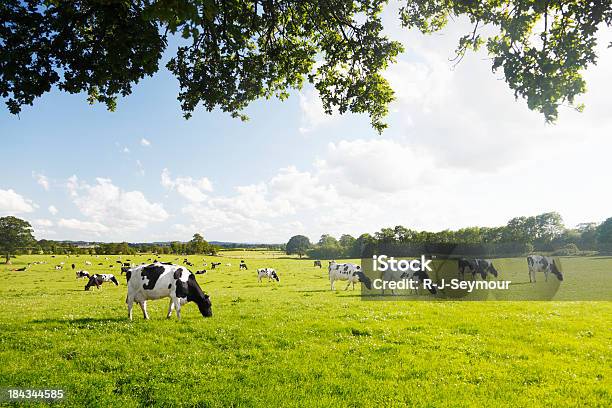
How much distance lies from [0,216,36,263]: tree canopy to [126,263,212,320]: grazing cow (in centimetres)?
9797

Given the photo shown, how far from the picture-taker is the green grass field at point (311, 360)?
26.8ft

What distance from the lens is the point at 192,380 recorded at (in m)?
8.84

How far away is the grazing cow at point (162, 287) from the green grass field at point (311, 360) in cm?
76

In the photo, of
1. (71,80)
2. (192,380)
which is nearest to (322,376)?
(192,380)

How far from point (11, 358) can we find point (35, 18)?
967cm

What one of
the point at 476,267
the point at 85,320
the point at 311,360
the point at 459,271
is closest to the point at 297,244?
the point at 476,267

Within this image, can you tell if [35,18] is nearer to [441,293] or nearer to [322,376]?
[322,376]

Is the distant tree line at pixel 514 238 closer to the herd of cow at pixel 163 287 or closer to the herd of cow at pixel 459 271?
the herd of cow at pixel 459 271

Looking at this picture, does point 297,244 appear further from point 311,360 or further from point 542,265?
point 311,360

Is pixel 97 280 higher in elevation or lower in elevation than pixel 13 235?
lower

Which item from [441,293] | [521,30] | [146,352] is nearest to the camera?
[521,30]

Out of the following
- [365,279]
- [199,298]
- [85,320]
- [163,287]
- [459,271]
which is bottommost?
[365,279]

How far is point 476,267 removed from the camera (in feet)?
136

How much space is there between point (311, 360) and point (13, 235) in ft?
372
